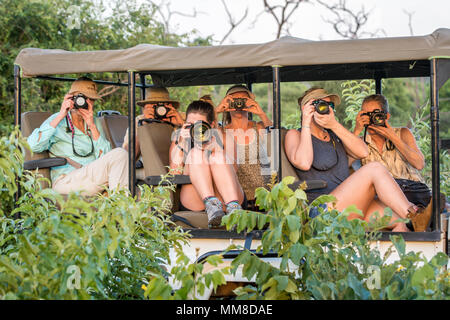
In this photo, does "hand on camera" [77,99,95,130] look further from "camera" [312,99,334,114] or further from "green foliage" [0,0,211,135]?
"green foliage" [0,0,211,135]

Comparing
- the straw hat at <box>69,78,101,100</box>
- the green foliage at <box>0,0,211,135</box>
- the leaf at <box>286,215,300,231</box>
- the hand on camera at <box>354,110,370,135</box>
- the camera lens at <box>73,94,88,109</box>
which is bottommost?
the leaf at <box>286,215,300,231</box>

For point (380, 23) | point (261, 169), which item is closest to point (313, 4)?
point (380, 23)

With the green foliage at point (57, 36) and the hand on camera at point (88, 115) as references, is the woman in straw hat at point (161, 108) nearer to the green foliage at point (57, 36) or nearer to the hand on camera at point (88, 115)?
the hand on camera at point (88, 115)

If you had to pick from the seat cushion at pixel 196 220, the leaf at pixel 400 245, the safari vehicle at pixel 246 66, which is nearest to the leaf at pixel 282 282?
the leaf at pixel 400 245

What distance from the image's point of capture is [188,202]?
3645 mm

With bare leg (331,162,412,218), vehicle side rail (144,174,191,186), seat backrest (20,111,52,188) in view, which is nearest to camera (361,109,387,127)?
bare leg (331,162,412,218)

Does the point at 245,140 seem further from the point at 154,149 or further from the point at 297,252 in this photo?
the point at 297,252

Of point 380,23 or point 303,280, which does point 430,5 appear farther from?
point 303,280

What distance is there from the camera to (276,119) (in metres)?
3.42

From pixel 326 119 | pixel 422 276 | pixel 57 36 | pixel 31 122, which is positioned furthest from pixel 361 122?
pixel 57 36

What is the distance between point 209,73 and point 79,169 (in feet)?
4.09

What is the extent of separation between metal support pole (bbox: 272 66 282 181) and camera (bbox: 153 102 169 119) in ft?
3.61

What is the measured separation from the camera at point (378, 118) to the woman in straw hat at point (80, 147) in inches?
68.2

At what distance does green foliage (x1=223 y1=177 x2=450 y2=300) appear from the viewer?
1.49 metres
